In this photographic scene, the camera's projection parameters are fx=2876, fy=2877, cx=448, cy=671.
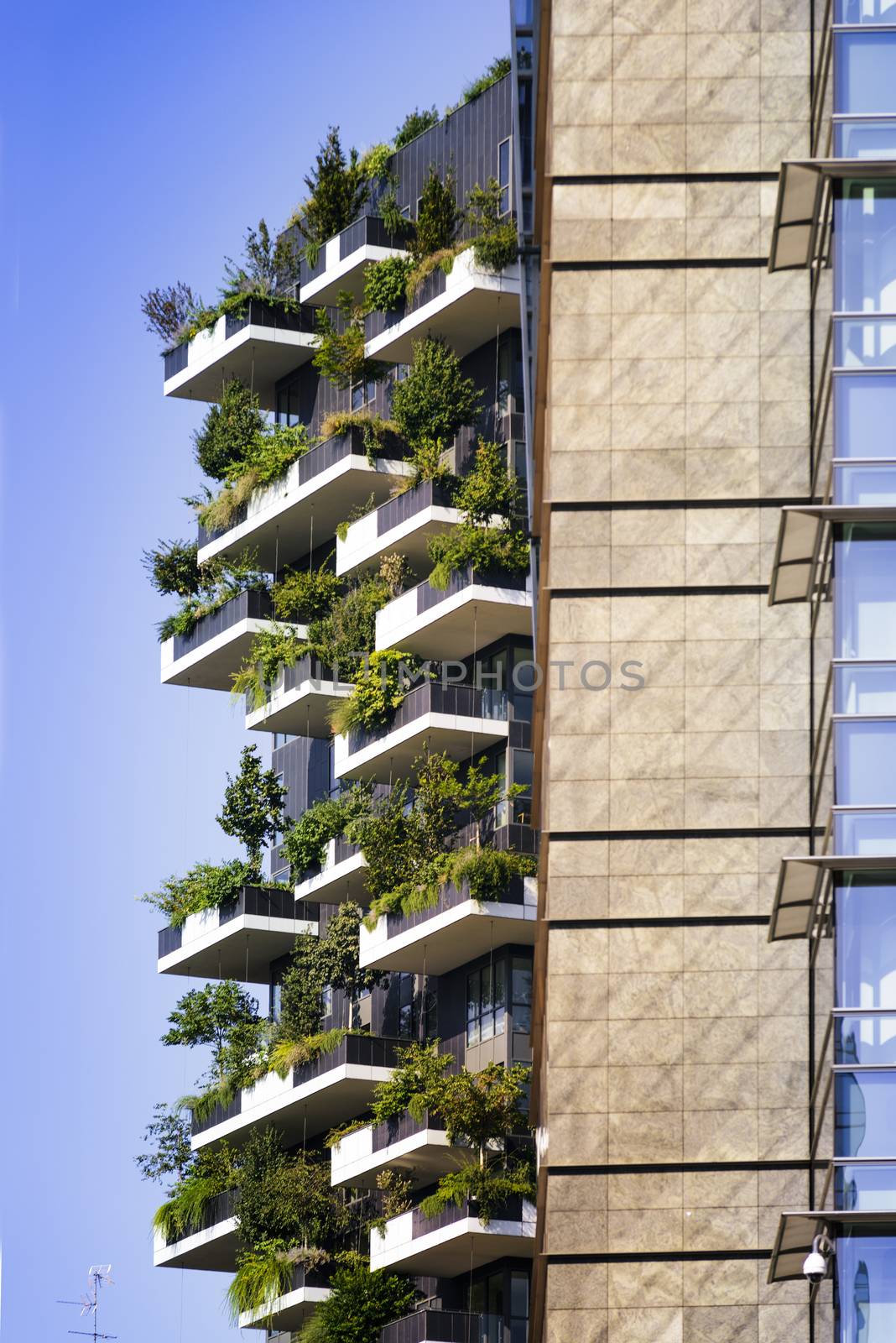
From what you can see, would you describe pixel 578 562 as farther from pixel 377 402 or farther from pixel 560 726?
pixel 377 402

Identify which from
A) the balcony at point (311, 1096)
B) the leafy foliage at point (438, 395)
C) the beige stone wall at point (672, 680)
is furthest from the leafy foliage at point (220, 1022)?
the beige stone wall at point (672, 680)

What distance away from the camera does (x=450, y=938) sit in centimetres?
5397

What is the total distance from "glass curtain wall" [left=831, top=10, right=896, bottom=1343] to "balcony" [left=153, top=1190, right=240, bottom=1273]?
96.3 ft

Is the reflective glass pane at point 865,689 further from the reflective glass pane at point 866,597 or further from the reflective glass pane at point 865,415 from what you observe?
the reflective glass pane at point 865,415

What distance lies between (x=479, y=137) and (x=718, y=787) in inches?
915

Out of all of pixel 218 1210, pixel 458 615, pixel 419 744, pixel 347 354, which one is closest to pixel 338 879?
pixel 419 744

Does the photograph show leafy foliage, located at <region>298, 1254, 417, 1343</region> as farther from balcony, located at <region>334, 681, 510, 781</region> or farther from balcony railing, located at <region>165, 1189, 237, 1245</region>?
balcony, located at <region>334, 681, 510, 781</region>

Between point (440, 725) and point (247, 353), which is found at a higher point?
point (247, 353)

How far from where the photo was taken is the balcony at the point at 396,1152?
52.1 meters

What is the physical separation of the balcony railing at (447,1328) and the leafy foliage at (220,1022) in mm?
10178

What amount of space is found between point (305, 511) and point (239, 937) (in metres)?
9.38

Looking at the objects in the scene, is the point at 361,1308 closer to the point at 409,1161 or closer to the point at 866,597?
the point at 409,1161

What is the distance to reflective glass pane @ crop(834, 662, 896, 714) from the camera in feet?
110

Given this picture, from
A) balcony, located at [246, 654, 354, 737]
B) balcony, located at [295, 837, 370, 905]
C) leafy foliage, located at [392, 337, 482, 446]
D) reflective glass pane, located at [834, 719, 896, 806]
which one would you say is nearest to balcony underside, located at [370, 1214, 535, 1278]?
balcony, located at [295, 837, 370, 905]
